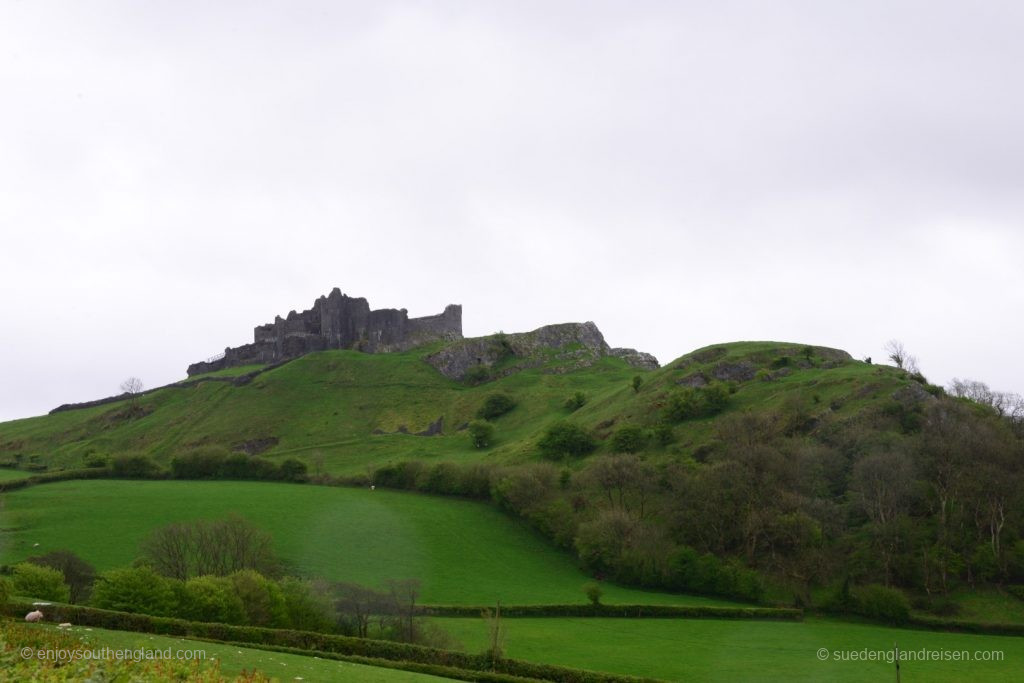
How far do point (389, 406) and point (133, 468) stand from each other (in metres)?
50.9

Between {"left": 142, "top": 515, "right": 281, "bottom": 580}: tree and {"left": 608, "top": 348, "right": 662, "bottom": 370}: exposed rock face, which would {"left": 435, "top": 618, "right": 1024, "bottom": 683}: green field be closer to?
{"left": 142, "top": 515, "right": 281, "bottom": 580}: tree

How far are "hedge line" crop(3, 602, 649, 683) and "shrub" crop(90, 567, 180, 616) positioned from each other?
195 centimetres

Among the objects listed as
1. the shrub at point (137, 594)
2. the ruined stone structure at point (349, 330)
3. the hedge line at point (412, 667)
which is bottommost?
the hedge line at point (412, 667)

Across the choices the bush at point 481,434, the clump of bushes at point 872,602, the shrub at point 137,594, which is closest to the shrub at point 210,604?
the shrub at point 137,594

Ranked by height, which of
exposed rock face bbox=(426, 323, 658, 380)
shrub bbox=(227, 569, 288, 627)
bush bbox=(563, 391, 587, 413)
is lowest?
shrub bbox=(227, 569, 288, 627)

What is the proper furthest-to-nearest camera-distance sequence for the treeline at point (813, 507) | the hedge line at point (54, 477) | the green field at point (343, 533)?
the hedge line at point (54, 477) → the green field at point (343, 533) → the treeline at point (813, 507)

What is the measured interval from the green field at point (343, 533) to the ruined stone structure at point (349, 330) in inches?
3171

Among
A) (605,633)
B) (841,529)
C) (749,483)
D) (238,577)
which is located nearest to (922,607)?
(841,529)

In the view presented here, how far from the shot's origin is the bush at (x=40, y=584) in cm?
3991

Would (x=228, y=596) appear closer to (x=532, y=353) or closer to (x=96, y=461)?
(x=96, y=461)

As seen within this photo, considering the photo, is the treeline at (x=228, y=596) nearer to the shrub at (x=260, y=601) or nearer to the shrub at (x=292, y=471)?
the shrub at (x=260, y=601)

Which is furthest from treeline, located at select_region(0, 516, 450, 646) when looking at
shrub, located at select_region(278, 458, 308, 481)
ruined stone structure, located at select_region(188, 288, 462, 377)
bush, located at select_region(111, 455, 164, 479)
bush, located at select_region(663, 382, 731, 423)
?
ruined stone structure, located at select_region(188, 288, 462, 377)

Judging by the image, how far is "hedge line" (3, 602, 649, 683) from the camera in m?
33.7

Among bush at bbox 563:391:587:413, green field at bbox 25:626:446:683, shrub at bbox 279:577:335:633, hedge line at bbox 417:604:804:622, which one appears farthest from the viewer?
bush at bbox 563:391:587:413
